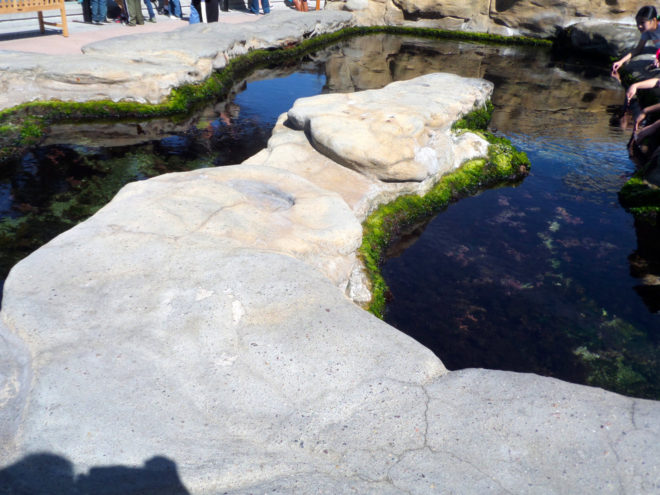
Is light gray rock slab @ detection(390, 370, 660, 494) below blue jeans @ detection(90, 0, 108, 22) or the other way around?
below

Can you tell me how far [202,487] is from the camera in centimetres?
308

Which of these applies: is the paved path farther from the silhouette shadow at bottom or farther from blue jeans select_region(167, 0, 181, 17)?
the silhouette shadow at bottom

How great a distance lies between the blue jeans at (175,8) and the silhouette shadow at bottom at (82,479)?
1860 centimetres

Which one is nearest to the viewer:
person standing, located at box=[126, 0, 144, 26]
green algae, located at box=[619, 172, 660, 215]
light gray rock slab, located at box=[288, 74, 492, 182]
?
light gray rock slab, located at box=[288, 74, 492, 182]

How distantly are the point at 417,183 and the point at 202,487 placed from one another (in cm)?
618

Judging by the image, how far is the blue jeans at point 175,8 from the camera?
61.0ft

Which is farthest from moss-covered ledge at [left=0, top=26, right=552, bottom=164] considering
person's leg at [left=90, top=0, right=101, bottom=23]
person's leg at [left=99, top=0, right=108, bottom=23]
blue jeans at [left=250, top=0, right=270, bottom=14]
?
blue jeans at [left=250, top=0, right=270, bottom=14]

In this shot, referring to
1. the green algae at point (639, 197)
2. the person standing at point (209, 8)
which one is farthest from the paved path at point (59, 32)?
the green algae at point (639, 197)

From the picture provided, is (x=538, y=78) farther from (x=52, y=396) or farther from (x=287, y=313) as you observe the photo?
(x=52, y=396)

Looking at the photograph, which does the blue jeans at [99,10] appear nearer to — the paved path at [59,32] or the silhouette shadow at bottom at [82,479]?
the paved path at [59,32]

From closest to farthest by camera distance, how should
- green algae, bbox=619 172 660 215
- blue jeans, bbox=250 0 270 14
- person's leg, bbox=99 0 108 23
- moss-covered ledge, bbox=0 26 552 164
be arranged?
1. green algae, bbox=619 172 660 215
2. moss-covered ledge, bbox=0 26 552 164
3. person's leg, bbox=99 0 108 23
4. blue jeans, bbox=250 0 270 14

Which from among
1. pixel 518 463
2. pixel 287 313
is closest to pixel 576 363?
pixel 518 463

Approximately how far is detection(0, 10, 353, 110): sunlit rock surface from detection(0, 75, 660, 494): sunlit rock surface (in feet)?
23.1

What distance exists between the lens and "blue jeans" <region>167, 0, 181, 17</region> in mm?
18578
